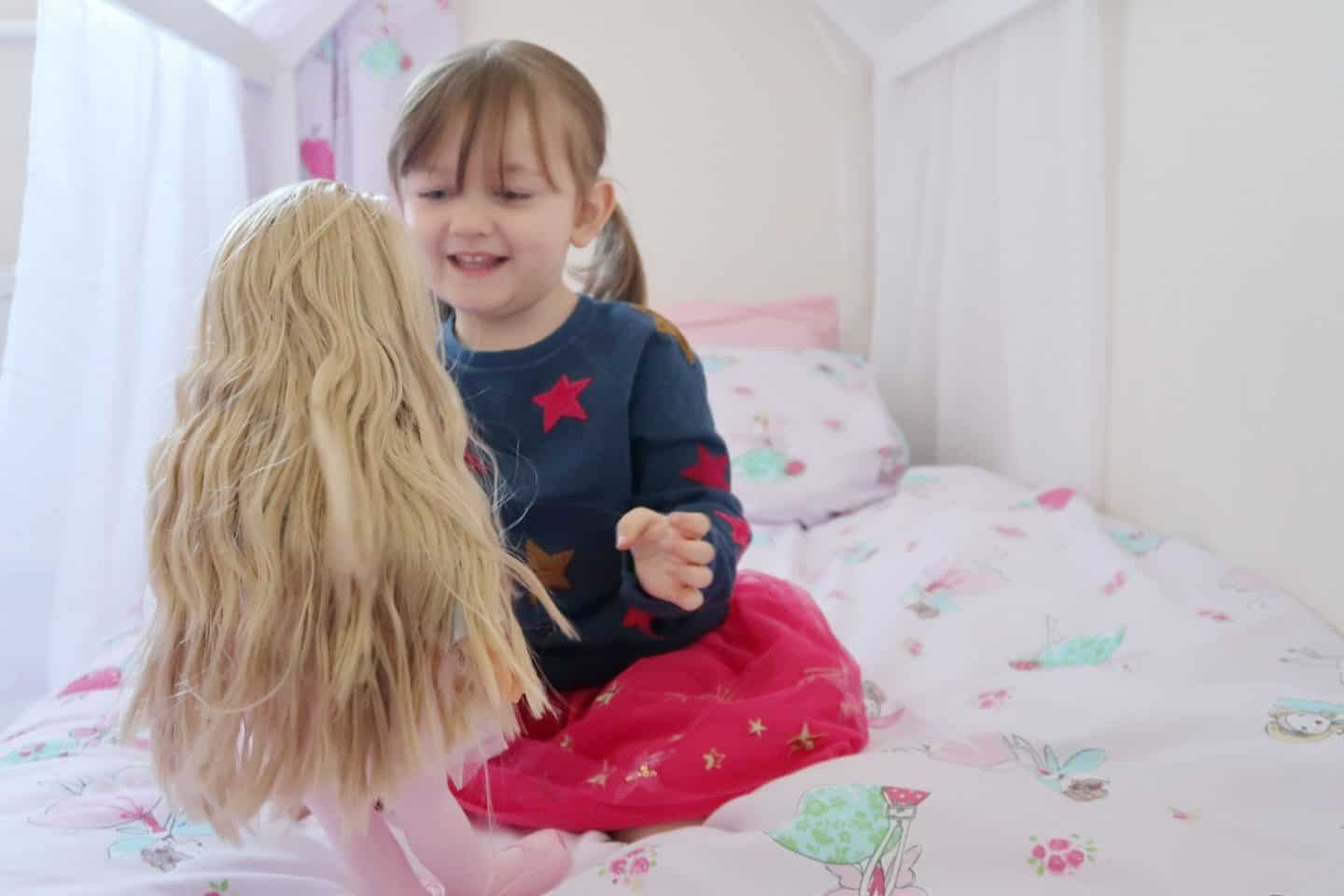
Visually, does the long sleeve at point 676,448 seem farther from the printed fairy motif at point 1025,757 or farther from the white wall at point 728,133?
the white wall at point 728,133

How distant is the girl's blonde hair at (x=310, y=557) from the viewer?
56 centimetres

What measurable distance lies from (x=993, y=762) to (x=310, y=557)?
563 mm

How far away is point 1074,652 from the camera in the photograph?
1158mm

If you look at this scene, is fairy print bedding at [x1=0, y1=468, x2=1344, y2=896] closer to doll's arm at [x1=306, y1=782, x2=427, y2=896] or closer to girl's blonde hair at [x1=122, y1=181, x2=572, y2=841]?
doll's arm at [x1=306, y1=782, x2=427, y2=896]

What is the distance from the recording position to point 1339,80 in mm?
1089

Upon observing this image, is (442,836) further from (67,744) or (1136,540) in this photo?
(1136,540)

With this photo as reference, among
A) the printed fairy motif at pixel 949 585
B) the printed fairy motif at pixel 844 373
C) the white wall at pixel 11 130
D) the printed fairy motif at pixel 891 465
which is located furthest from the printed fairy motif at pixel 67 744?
the printed fairy motif at pixel 844 373

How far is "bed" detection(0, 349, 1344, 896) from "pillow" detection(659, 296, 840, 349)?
0.72m

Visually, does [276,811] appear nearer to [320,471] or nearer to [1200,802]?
[320,471]

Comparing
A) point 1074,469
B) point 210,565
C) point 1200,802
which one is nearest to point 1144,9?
point 1074,469

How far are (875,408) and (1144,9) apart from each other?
77 centimetres

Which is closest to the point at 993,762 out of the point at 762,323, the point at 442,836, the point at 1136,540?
the point at 442,836

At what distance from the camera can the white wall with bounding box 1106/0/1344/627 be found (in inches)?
44.5

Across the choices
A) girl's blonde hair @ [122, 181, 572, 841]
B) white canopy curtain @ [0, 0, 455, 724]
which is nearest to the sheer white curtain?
white canopy curtain @ [0, 0, 455, 724]
